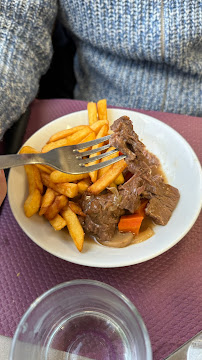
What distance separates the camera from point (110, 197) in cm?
119

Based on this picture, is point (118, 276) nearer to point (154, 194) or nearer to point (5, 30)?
point (154, 194)

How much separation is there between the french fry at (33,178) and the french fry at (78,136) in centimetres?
→ 17

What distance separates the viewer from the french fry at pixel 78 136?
50.6 inches

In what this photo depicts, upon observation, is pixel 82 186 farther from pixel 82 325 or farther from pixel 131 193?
pixel 82 325

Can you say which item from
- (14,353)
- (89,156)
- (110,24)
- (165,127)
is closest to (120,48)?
(110,24)

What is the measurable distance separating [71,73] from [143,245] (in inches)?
54.0

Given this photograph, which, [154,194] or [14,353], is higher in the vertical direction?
[154,194]

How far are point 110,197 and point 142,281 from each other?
11.9 inches

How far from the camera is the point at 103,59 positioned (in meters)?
1.64

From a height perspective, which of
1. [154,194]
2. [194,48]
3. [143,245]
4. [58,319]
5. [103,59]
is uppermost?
[194,48]

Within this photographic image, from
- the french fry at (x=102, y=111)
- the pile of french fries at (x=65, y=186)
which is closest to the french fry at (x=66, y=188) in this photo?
the pile of french fries at (x=65, y=186)

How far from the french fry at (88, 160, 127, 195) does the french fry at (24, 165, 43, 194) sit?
182 millimetres

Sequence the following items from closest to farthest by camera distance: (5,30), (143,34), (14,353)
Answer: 1. (14,353)
2. (5,30)
3. (143,34)

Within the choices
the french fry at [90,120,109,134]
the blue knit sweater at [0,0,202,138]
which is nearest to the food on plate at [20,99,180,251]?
the french fry at [90,120,109,134]
